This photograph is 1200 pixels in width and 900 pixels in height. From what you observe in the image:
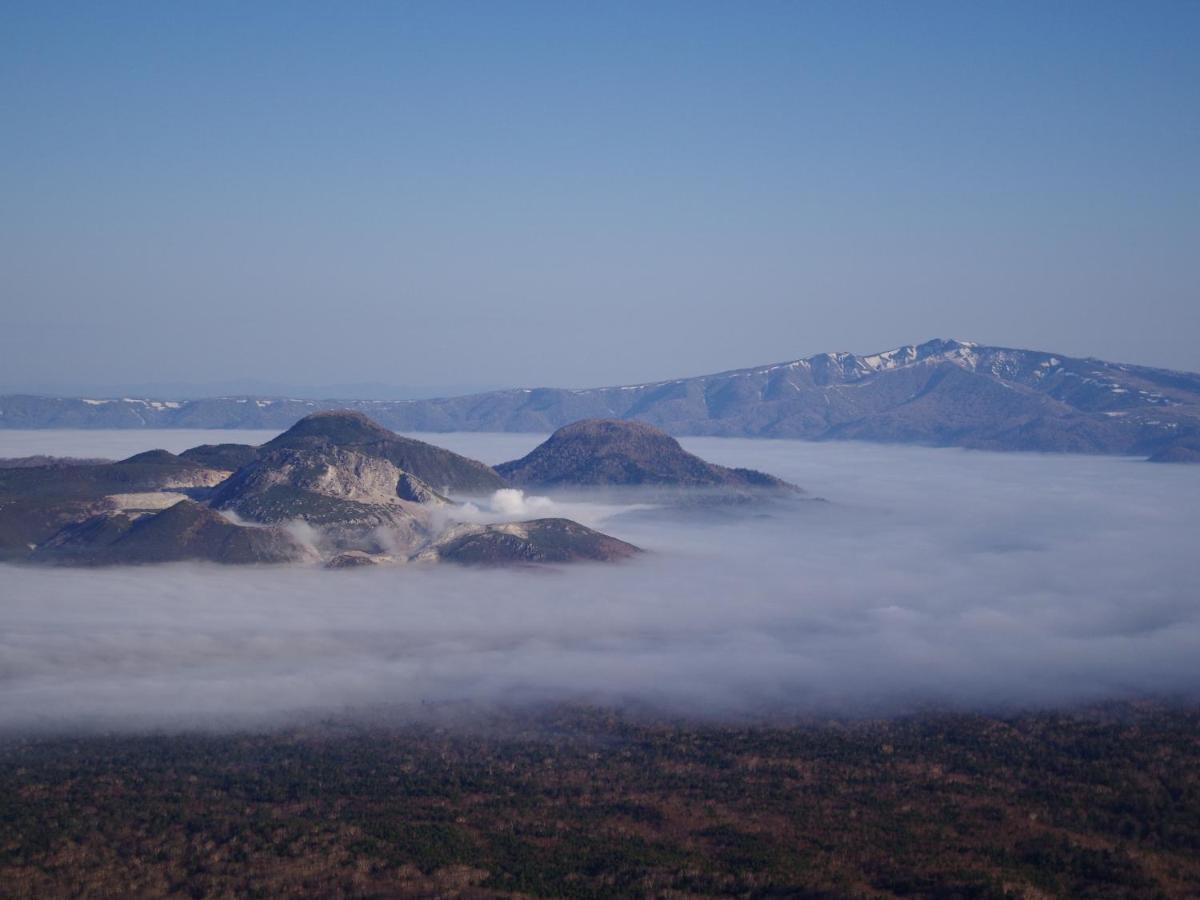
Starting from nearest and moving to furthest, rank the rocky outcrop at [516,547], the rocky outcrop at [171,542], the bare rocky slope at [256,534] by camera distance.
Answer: the rocky outcrop at [171,542], the bare rocky slope at [256,534], the rocky outcrop at [516,547]

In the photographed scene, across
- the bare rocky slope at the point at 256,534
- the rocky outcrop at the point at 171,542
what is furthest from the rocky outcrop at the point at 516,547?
the rocky outcrop at the point at 171,542

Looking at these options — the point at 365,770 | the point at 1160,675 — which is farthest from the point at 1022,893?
the point at 1160,675

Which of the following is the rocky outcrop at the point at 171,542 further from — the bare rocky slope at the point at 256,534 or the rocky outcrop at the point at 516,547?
the rocky outcrop at the point at 516,547

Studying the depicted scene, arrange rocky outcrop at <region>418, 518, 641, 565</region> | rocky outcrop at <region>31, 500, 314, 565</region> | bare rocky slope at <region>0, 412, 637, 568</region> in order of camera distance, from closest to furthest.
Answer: rocky outcrop at <region>31, 500, 314, 565</region>
bare rocky slope at <region>0, 412, 637, 568</region>
rocky outcrop at <region>418, 518, 641, 565</region>

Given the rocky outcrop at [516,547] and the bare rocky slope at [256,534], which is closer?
the bare rocky slope at [256,534]

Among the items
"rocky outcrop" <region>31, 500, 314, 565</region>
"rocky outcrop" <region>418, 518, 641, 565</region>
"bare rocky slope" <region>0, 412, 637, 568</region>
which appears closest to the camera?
"rocky outcrop" <region>31, 500, 314, 565</region>

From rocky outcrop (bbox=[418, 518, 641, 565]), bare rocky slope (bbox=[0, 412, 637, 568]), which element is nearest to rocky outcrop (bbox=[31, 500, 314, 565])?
bare rocky slope (bbox=[0, 412, 637, 568])

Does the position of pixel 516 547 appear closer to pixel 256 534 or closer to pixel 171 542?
pixel 256 534

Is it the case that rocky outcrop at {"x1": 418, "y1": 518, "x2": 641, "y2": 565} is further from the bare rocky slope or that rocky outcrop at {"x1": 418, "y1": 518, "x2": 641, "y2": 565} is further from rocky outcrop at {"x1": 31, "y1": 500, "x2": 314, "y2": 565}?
rocky outcrop at {"x1": 31, "y1": 500, "x2": 314, "y2": 565}

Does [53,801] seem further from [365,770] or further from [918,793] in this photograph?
[918,793]

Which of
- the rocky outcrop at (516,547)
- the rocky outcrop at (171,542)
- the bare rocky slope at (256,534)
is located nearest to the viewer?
the rocky outcrop at (171,542)

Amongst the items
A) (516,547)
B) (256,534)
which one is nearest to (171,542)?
(256,534)
